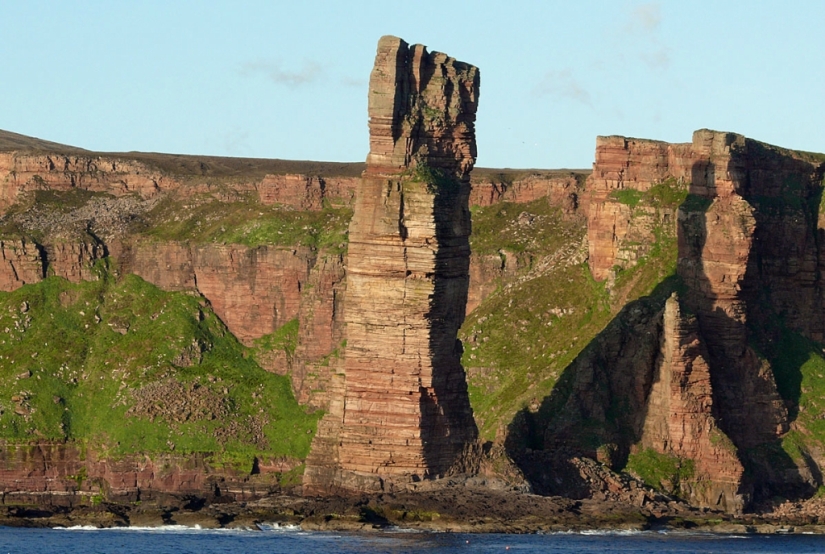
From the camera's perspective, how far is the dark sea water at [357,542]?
11712cm

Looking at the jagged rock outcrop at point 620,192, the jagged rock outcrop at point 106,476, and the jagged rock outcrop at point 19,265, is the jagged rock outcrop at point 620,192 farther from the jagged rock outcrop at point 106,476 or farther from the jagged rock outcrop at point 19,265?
the jagged rock outcrop at point 19,265

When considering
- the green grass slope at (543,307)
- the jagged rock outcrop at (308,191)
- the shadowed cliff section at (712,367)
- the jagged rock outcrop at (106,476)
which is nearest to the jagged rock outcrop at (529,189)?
the green grass slope at (543,307)

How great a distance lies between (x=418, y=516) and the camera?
123 metres

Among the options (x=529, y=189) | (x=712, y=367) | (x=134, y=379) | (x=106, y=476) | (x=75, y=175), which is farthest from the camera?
(x=75, y=175)

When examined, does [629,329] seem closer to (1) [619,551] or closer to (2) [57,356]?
(1) [619,551]

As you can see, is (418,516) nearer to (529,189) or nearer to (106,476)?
(106,476)

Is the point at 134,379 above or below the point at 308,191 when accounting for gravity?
below

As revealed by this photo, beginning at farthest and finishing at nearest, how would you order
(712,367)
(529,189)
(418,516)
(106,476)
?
(529,189) → (106,476) → (712,367) → (418,516)

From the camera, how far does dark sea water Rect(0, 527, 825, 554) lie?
11712 cm

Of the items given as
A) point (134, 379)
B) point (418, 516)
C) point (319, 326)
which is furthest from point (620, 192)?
point (418, 516)

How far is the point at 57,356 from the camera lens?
525 ft

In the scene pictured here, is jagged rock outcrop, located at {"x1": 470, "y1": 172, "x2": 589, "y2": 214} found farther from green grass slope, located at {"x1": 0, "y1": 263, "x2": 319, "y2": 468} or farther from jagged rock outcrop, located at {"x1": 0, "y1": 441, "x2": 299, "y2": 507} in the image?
jagged rock outcrop, located at {"x1": 0, "y1": 441, "x2": 299, "y2": 507}

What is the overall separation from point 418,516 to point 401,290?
9.62 m

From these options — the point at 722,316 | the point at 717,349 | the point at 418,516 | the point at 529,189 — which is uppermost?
the point at 529,189
